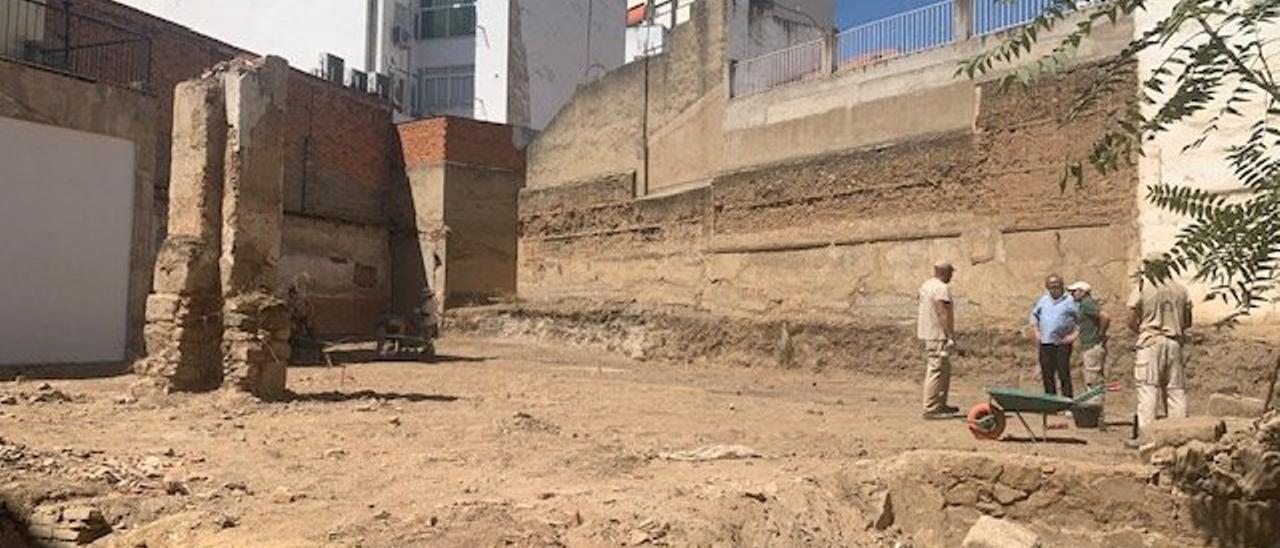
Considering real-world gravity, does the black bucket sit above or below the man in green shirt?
below

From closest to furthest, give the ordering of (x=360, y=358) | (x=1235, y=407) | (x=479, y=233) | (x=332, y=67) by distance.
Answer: (x=1235, y=407) < (x=360, y=358) < (x=479, y=233) < (x=332, y=67)

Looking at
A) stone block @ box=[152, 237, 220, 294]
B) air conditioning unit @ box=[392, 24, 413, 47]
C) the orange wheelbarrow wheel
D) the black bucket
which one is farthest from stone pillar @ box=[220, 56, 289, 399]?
air conditioning unit @ box=[392, 24, 413, 47]

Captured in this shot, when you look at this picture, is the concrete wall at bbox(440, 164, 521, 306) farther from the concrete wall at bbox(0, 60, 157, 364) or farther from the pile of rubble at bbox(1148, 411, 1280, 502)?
the pile of rubble at bbox(1148, 411, 1280, 502)

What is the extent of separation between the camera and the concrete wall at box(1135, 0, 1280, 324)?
35.2 ft

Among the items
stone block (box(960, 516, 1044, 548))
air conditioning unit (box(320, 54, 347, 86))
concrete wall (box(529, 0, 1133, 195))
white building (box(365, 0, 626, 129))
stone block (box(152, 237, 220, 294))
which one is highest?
white building (box(365, 0, 626, 129))

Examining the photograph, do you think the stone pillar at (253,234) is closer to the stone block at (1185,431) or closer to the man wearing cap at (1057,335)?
the man wearing cap at (1057,335)

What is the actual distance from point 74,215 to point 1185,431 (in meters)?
14.5

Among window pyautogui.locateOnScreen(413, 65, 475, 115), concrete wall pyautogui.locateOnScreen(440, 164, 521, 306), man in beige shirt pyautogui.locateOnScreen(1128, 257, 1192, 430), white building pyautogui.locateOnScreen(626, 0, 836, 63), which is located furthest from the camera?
window pyautogui.locateOnScreen(413, 65, 475, 115)

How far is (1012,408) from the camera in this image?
24.6 ft

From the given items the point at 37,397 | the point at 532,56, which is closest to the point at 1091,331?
the point at 37,397

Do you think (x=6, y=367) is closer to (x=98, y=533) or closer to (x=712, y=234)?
(x=98, y=533)

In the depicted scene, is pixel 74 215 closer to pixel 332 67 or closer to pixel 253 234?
pixel 253 234

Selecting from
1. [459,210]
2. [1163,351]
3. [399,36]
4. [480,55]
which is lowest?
[1163,351]

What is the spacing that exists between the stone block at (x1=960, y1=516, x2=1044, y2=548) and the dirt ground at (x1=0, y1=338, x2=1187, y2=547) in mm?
642
